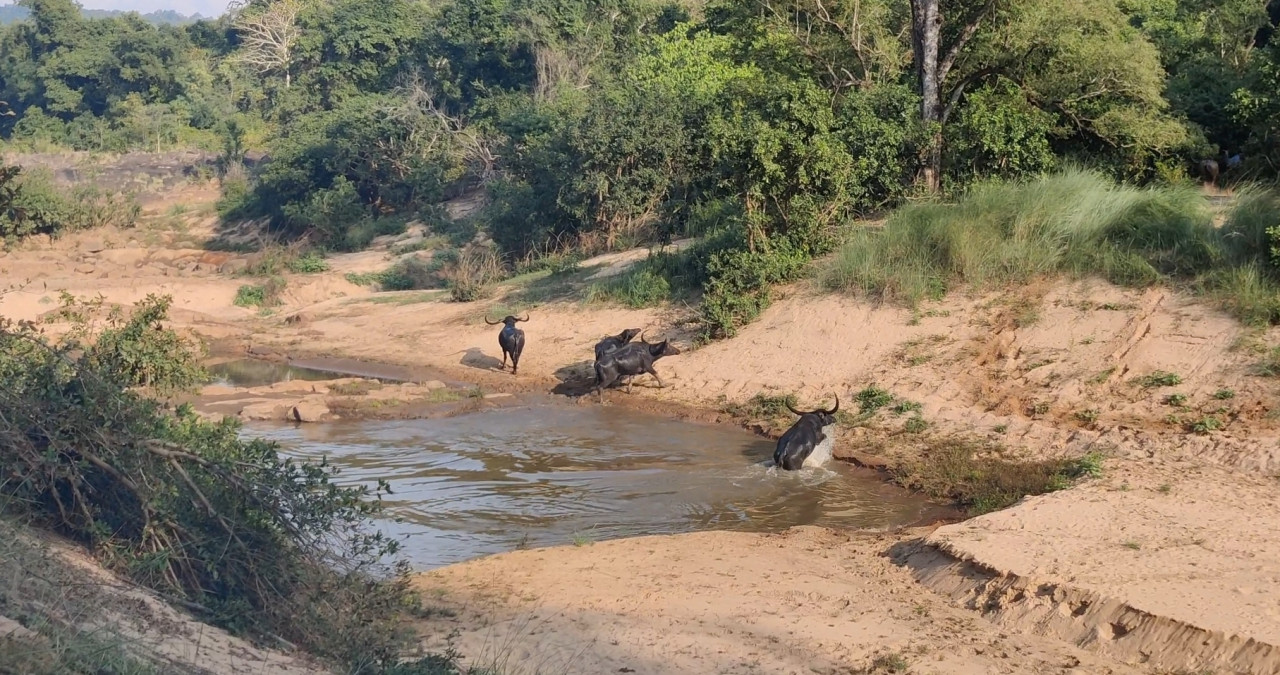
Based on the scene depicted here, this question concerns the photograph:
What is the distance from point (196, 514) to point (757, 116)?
10.9 m

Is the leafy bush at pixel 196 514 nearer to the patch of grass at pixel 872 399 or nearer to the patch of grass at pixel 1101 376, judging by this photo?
the patch of grass at pixel 872 399

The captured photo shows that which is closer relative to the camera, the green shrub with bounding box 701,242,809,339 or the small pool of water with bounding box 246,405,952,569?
the small pool of water with bounding box 246,405,952,569

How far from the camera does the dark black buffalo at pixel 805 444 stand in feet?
35.9

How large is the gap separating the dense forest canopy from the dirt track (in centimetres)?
222

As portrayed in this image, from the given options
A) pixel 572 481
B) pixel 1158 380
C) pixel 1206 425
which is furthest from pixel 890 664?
pixel 1158 380

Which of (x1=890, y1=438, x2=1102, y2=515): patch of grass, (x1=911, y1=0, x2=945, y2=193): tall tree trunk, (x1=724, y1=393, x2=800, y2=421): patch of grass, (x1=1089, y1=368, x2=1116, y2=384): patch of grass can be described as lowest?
(x1=724, y1=393, x2=800, y2=421): patch of grass

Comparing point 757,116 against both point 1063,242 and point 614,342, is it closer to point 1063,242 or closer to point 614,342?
point 614,342

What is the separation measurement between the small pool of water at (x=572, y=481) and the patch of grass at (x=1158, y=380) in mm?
2869

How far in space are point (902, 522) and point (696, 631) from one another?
3.17 m

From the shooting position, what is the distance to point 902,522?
960cm

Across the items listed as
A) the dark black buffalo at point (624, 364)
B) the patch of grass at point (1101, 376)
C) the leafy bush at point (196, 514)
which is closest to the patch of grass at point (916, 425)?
the patch of grass at point (1101, 376)

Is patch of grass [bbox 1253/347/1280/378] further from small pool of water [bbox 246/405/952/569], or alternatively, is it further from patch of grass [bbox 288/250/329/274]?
patch of grass [bbox 288/250/329/274]

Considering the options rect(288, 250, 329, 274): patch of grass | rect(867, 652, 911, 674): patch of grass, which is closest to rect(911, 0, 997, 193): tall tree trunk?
rect(867, 652, 911, 674): patch of grass

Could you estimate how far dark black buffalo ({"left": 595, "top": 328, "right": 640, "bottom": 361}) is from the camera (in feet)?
48.5
